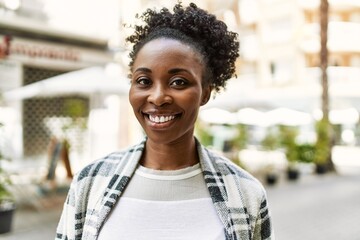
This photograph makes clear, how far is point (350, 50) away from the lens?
1038 inches

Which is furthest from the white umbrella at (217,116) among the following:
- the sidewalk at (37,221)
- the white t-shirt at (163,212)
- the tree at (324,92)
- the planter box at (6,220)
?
the white t-shirt at (163,212)

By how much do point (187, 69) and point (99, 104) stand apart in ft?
33.3

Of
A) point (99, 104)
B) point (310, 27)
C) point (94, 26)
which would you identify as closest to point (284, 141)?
point (99, 104)

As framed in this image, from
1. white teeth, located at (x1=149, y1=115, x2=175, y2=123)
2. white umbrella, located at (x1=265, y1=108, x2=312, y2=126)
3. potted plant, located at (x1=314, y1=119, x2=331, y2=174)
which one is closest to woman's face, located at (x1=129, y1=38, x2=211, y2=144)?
white teeth, located at (x1=149, y1=115, x2=175, y2=123)

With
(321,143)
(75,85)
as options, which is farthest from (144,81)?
(321,143)

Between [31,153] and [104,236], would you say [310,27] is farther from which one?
[104,236]

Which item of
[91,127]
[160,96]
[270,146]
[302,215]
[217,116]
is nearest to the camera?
[160,96]

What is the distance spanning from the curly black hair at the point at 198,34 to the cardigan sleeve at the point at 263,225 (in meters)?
0.48

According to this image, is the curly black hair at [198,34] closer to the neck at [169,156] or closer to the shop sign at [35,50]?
the neck at [169,156]

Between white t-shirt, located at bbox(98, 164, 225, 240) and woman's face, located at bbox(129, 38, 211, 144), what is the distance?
16 cm

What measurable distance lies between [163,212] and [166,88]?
1.32 feet

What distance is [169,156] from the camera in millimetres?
1499

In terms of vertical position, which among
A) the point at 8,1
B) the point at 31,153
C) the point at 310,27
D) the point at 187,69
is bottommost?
the point at 31,153

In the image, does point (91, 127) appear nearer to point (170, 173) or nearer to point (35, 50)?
point (35, 50)
